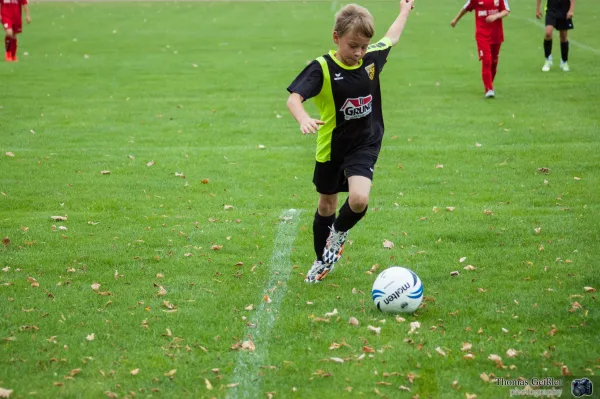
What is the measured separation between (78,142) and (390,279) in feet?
24.5

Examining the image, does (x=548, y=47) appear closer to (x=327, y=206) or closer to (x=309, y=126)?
(x=327, y=206)

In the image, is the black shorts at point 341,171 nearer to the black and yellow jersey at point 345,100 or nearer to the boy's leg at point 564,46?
the black and yellow jersey at point 345,100

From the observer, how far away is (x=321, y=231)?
6.70 meters

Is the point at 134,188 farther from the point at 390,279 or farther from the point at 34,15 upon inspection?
the point at 34,15

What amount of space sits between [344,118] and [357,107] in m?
0.13

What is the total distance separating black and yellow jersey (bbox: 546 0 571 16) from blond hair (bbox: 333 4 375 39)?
12.8 metres

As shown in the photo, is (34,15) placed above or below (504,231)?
below

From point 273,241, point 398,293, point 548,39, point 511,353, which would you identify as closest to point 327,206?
point 273,241

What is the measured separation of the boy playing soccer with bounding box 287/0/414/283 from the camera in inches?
236

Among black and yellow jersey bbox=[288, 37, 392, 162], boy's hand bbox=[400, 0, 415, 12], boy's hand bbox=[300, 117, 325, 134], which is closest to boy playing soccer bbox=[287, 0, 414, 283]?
black and yellow jersey bbox=[288, 37, 392, 162]

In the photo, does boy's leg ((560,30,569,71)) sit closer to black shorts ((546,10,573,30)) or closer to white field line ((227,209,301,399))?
black shorts ((546,10,573,30))

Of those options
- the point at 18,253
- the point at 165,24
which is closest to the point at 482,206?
the point at 18,253

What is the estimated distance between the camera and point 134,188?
31.5ft

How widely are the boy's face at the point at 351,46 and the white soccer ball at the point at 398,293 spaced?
1608 mm
